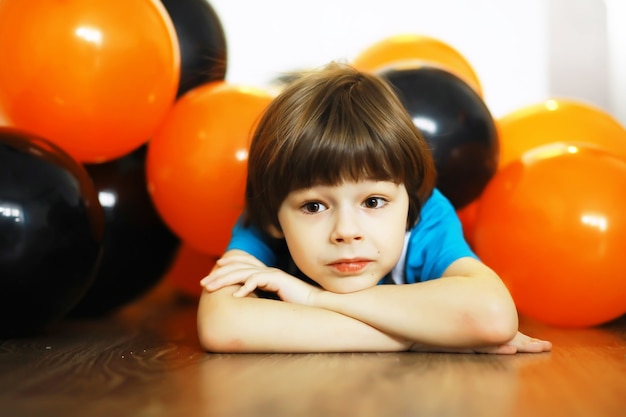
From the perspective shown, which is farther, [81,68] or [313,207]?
[81,68]

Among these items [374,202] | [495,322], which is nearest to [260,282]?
[374,202]

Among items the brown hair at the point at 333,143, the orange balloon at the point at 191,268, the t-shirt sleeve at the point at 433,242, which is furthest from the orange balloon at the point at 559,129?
the orange balloon at the point at 191,268

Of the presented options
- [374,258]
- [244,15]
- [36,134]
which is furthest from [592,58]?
[36,134]

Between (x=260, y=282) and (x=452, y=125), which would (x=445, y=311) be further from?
(x=452, y=125)

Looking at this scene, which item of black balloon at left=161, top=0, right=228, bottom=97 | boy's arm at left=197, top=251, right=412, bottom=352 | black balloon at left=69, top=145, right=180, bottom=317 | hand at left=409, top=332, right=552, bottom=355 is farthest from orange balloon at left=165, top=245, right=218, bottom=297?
hand at left=409, top=332, right=552, bottom=355

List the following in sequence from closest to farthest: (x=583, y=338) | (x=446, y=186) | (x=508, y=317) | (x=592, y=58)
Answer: (x=508, y=317) → (x=583, y=338) → (x=446, y=186) → (x=592, y=58)

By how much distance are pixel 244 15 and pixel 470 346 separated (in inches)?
77.3

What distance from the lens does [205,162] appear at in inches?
62.4

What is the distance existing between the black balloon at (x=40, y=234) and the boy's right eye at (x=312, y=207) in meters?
0.42

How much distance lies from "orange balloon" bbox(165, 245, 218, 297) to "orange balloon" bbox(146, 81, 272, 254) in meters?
0.29

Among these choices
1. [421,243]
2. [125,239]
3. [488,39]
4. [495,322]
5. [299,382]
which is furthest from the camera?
[488,39]

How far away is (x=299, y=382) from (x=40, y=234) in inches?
22.3

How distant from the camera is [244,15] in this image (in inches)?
112

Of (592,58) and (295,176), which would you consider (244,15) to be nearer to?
(592,58)
